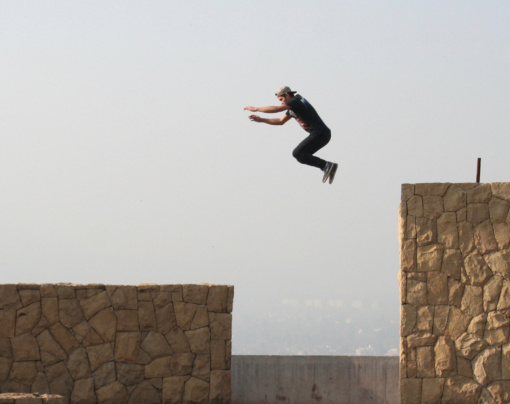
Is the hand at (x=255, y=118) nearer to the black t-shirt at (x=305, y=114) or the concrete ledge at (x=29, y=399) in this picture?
the black t-shirt at (x=305, y=114)

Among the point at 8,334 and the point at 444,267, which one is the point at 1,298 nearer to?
the point at 8,334

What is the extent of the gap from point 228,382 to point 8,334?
2972 mm

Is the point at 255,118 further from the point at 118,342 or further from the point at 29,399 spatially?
the point at 29,399

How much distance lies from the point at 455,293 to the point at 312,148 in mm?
2703

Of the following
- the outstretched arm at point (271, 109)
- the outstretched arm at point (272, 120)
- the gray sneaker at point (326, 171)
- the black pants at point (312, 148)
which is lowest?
the gray sneaker at point (326, 171)

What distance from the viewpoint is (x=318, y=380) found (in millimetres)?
13766

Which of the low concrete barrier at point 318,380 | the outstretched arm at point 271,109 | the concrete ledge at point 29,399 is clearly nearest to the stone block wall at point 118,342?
the low concrete barrier at point 318,380

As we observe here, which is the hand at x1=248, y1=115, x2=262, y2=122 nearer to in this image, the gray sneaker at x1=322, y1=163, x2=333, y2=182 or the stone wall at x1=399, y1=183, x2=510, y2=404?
the gray sneaker at x1=322, y1=163, x2=333, y2=182

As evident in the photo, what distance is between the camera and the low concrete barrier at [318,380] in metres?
13.8

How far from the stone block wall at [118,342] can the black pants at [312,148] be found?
2.04 m

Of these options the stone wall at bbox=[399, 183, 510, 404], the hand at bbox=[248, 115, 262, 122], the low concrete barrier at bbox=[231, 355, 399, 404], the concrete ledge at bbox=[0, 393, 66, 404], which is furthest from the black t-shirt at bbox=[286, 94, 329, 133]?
the concrete ledge at bbox=[0, 393, 66, 404]

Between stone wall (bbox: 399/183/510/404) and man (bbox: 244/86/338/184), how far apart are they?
48.3 inches

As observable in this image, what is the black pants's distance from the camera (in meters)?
13.5

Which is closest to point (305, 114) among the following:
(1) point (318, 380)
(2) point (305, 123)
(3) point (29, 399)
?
(2) point (305, 123)
